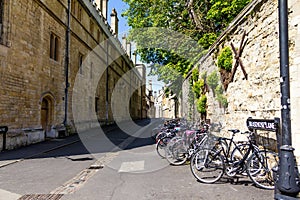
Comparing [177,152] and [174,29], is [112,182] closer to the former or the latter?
[177,152]

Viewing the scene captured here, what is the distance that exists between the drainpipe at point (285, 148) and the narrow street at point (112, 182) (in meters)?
0.83

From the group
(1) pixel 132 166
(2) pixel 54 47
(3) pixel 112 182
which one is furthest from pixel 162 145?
(2) pixel 54 47

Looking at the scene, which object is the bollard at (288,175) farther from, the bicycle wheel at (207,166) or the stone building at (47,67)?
the stone building at (47,67)

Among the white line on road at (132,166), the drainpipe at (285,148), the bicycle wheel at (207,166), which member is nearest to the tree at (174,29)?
the white line on road at (132,166)

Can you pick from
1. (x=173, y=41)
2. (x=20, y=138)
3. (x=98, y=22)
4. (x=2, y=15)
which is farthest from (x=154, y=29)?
(x=20, y=138)

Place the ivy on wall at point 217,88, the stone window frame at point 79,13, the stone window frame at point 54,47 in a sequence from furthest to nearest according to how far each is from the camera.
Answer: the stone window frame at point 79,13
the stone window frame at point 54,47
the ivy on wall at point 217,88

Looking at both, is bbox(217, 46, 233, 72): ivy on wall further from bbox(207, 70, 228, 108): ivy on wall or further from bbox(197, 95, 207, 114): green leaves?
bbox(197, 95, 207, 114): green leaves

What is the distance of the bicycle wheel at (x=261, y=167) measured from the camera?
15.5 feet

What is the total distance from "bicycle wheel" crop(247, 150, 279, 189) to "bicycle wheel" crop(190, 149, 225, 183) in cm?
53

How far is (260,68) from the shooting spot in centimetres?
564

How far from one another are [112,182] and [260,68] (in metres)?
3.99

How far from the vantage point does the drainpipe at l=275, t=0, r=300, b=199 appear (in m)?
3.43

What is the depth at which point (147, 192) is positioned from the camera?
4508mm

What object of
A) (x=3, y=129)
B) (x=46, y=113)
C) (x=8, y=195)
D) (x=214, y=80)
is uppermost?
(x=214, y=80)
